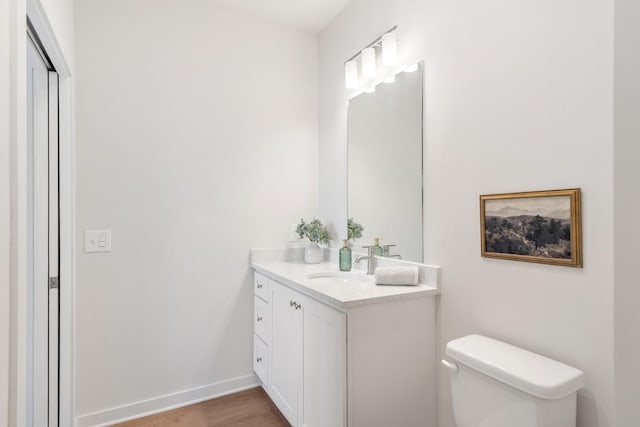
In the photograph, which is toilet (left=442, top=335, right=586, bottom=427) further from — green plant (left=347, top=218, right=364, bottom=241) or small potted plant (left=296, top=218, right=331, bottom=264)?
small potted plant (left=296, top=218, right=331, bottom=264)

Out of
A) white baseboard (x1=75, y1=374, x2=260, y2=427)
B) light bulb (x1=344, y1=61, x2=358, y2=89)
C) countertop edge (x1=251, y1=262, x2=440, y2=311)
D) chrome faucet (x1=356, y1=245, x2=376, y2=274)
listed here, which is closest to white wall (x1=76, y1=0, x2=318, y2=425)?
white baseboard (x1=75, y1=374, x2=260, y2=427)

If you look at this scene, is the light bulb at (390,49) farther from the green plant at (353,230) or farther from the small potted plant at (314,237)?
the small potted plant at (314,237)

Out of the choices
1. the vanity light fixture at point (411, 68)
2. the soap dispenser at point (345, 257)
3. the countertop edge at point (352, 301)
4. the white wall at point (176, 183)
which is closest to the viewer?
the countertop edge at point (352, 301)

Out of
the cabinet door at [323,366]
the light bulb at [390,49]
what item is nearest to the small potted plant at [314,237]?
the cabinet door at [323,366]

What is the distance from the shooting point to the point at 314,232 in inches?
99.0

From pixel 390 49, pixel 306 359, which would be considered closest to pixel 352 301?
pixel 306 359

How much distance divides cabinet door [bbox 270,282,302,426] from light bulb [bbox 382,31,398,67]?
135 cm

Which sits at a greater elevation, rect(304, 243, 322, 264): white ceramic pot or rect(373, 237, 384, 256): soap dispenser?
rect(373, 237, 384, 256): soap dispenser

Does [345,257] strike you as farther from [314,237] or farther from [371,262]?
[314,237]

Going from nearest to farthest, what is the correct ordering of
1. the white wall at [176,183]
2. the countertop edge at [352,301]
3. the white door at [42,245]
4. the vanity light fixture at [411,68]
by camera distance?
the countertop edge at [352,301], the white door at [42,245], the vanity light fixture at [411,68], the white wall at [176,183]

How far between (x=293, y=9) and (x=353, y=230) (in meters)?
1.57

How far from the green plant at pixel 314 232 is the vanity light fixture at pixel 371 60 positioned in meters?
0.98

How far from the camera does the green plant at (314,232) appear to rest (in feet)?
8.23

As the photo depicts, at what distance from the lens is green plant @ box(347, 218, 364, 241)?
88.2 inches
